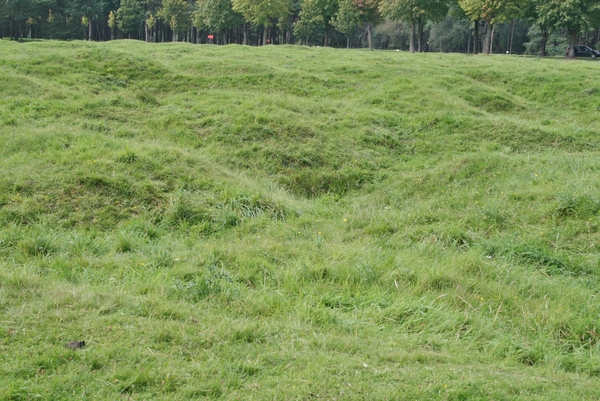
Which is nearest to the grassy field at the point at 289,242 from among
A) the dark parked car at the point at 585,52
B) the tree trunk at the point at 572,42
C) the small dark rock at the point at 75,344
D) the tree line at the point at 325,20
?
the small dark rock at the point at 75,344

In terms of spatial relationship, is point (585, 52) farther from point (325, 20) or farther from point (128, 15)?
point (128, 15)

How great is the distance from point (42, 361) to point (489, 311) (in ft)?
12.7

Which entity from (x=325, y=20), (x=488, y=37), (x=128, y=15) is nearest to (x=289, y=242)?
(x=488, y=37)

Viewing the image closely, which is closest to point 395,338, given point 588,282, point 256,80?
point 588,282

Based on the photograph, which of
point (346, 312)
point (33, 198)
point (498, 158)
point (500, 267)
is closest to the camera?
point (346, 312)

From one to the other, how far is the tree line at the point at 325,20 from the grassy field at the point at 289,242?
24.0 meters

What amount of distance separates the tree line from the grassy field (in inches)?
947

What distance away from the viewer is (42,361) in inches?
138

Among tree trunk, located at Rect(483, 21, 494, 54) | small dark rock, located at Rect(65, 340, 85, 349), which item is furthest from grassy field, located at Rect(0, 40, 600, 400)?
tree trunk, located at Rect(483, 21, 494, 54)

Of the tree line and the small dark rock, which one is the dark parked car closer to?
the tree line

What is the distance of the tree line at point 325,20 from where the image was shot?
3628cm

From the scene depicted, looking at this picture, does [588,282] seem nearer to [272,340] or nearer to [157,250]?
[272,340]

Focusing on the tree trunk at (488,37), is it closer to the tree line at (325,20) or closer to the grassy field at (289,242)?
the tree line at (325,20)

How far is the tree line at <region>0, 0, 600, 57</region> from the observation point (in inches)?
1428
